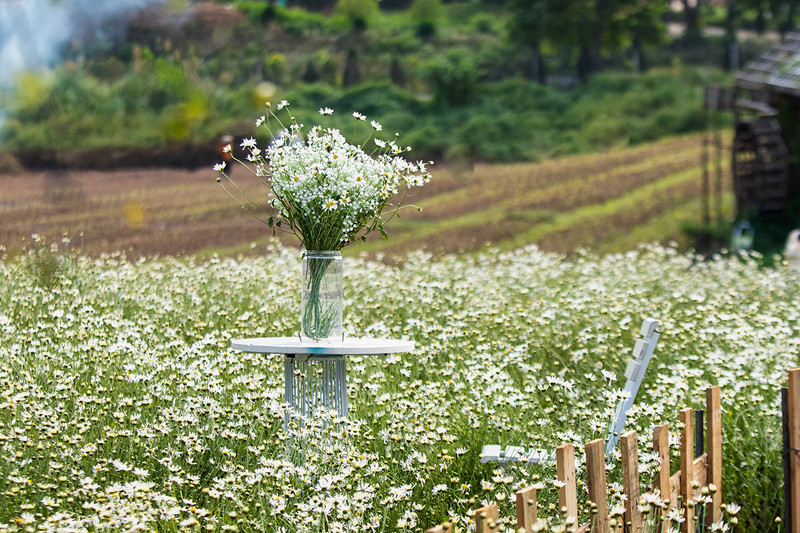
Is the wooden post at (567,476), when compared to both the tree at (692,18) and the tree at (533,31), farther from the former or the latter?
the tree at (692,18)

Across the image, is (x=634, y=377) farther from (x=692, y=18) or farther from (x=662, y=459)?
(x=692, y=18)

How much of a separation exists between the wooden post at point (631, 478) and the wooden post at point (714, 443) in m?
0.72

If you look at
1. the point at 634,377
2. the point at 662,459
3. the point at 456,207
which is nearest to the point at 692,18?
the point at 456,207

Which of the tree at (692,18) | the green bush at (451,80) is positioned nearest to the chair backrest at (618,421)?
the green bush at (451,80)

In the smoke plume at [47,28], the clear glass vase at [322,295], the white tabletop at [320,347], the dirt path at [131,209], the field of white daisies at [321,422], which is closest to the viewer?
the field of white daisies at [321,422]

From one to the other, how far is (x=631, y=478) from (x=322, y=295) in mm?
1634

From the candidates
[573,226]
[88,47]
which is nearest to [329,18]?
[88,47]

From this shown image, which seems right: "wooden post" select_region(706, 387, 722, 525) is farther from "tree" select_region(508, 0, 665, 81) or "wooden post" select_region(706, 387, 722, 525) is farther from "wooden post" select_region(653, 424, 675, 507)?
"tree" select_region(508, 0, 665, 81)

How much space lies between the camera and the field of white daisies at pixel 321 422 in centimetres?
302

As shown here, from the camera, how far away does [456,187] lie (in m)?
20.9

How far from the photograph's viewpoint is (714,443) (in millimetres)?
3549

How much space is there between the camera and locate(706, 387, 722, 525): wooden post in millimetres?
3494

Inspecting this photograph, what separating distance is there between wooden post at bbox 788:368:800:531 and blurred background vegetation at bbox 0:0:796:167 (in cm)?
1529

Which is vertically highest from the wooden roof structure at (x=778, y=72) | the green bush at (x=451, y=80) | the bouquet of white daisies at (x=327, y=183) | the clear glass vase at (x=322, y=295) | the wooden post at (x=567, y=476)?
the green bush at (x=451, y=80)
